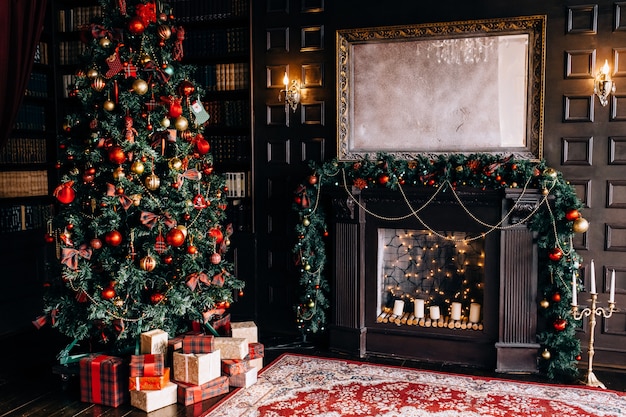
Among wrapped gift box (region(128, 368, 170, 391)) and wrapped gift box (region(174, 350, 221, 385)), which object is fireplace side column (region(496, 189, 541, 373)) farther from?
wrapped gift box (region(128, 368, 170, 391))

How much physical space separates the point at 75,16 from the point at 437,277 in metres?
4.26

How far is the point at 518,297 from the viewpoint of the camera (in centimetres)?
445

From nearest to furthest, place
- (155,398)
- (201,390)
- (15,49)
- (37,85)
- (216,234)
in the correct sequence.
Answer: (155,398)
(201,390)
(216,234)
(15,49)
(37,85)

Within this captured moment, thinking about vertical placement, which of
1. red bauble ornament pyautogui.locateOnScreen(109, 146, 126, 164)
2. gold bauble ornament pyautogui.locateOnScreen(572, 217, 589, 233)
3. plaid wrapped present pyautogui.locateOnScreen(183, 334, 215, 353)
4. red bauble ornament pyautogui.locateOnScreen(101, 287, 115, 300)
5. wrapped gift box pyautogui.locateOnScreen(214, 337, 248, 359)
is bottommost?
wrapped gift box pyautogui.locateOnScreen(214, 337, 248, 359)

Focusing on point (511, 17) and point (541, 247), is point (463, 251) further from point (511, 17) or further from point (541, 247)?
point (511, 17)

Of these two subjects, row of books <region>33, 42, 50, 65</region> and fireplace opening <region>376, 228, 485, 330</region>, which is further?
row of books <region>33, 42, 50, 65</region>

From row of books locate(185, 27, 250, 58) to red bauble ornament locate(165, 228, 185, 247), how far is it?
2.03 metres

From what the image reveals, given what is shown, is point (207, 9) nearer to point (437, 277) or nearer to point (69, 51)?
point (69, 51)

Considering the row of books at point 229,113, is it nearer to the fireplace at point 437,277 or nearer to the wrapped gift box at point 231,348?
the fireplace at point 437,277

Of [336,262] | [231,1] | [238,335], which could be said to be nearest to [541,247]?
[336,262]

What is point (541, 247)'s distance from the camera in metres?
4.43

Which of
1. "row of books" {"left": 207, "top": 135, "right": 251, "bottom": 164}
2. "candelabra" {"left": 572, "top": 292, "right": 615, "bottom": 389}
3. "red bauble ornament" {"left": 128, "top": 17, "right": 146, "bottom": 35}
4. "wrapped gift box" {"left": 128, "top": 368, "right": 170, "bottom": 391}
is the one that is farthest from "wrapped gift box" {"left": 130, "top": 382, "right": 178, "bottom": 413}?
"candelabra" {"left": 572, "top": 292, "right": 615, "bottom": 389}

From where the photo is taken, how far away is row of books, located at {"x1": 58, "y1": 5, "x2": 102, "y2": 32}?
226 inches

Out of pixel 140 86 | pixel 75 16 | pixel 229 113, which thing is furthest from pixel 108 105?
pixel 75 16
